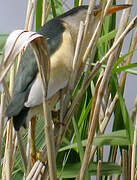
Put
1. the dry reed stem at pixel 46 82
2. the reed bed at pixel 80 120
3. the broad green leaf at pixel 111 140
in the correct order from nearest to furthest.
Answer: the dry reed stem at pixel 46 82, the reed bed at pixel 80 120, the broad green leaf at pixel 111 140

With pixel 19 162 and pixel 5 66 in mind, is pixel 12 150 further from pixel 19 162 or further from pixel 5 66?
pixel 5 66

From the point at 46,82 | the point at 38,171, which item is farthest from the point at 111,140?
the point at 46,82

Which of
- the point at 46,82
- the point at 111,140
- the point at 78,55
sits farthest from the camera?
the point at 111,140

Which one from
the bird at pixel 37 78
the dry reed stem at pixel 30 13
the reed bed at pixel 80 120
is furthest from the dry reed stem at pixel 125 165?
the dry reed stem at pixel 30 13

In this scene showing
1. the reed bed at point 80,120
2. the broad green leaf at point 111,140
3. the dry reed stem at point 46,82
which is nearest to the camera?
the dry reed stem at point 46,82

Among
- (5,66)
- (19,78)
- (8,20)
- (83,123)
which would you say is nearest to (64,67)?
(19,78)

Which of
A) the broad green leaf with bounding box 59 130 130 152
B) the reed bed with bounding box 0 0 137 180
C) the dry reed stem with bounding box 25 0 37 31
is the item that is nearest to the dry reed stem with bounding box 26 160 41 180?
the reed bed with bounding box 0 0 137 180

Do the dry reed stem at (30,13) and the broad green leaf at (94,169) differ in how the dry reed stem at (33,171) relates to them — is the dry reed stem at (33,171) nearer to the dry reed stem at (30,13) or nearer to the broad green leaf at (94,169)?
the broad green leaf at (94,169)

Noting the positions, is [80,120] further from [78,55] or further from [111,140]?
[78,55]

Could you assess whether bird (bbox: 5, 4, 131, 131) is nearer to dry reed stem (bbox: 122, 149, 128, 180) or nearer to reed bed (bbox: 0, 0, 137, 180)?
reed bed (bbox: 0, 0, 137, 180)

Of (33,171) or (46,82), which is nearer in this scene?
(46,82)

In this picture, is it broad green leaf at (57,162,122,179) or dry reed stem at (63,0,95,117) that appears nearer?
dry reed stem at (63,0,95,117)

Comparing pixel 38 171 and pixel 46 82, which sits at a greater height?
pixel 46 82

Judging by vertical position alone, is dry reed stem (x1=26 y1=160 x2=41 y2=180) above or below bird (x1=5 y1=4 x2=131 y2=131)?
below
